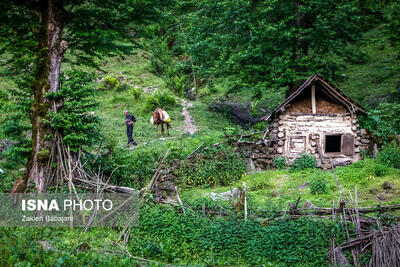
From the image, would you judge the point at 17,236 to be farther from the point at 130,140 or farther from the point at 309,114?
the point at 309,114

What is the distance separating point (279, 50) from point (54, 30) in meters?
12.5

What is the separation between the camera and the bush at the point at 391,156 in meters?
14.5

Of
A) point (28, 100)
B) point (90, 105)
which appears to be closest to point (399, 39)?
point (90, 105)

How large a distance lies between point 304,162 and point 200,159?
16.5 feet

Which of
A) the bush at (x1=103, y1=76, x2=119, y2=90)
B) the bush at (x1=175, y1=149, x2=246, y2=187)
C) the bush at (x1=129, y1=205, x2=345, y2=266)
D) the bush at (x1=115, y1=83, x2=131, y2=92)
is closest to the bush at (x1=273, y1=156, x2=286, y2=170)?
the bush at (x1=175, y1=149, x2=246, y2=187)

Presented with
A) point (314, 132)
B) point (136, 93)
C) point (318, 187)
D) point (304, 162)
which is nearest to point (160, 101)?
point (136, 93)

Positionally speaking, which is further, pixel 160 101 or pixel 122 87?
pixel 122 87

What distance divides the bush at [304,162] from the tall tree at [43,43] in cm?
952

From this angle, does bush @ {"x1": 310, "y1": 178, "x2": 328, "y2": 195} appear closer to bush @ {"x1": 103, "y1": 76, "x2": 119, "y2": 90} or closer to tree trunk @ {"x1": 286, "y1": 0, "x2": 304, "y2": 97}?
tree trunk @ {"x1": 286, "y1": 0, "x2": 304, "y2": 97}

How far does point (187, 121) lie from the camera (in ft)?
75.8

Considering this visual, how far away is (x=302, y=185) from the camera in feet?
44.6

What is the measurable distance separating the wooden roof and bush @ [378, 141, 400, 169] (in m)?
2.09

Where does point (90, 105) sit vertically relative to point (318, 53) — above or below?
below

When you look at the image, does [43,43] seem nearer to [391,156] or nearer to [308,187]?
[308,187]
